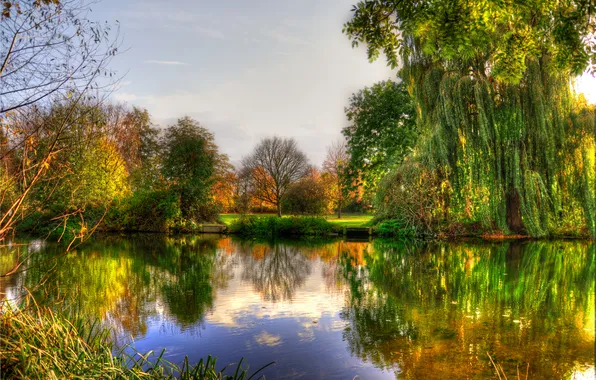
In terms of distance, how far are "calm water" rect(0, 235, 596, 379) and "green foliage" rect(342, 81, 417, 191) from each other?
32.2ft

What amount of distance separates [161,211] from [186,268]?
12.9m

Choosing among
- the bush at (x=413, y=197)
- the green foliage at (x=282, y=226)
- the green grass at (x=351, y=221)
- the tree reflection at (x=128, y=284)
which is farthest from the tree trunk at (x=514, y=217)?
the tree reflection at (x=128, y=284)

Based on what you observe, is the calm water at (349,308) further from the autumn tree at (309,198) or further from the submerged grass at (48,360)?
the autumn tree at (309,198)

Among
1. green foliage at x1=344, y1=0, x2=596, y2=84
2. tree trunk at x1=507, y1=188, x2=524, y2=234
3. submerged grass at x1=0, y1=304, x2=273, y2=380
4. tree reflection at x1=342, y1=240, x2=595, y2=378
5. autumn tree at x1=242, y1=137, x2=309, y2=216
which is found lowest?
tree reflection at x1=342, y1=240, x2=595, y2=378

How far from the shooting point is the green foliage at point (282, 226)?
2211 cm

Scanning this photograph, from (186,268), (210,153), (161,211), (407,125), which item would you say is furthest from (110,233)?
(407,125)

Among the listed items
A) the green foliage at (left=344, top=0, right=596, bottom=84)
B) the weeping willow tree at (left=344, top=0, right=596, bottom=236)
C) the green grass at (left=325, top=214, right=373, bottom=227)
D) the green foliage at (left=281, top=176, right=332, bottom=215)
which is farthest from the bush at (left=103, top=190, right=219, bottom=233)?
the green foliage at (left=344, top=0, right=596, bottom=84)

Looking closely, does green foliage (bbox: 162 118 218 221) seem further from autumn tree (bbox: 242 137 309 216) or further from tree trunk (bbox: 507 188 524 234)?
tree trunk (bbox: 507 188 524 234)

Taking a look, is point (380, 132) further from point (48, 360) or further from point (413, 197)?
point (48, 360)

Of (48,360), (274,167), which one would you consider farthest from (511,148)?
(274,167)

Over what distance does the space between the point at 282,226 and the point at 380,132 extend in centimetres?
706

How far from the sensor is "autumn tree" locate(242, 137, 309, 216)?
1398 inches

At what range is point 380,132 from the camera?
23203 mm

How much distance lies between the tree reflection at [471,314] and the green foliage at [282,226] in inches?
375
